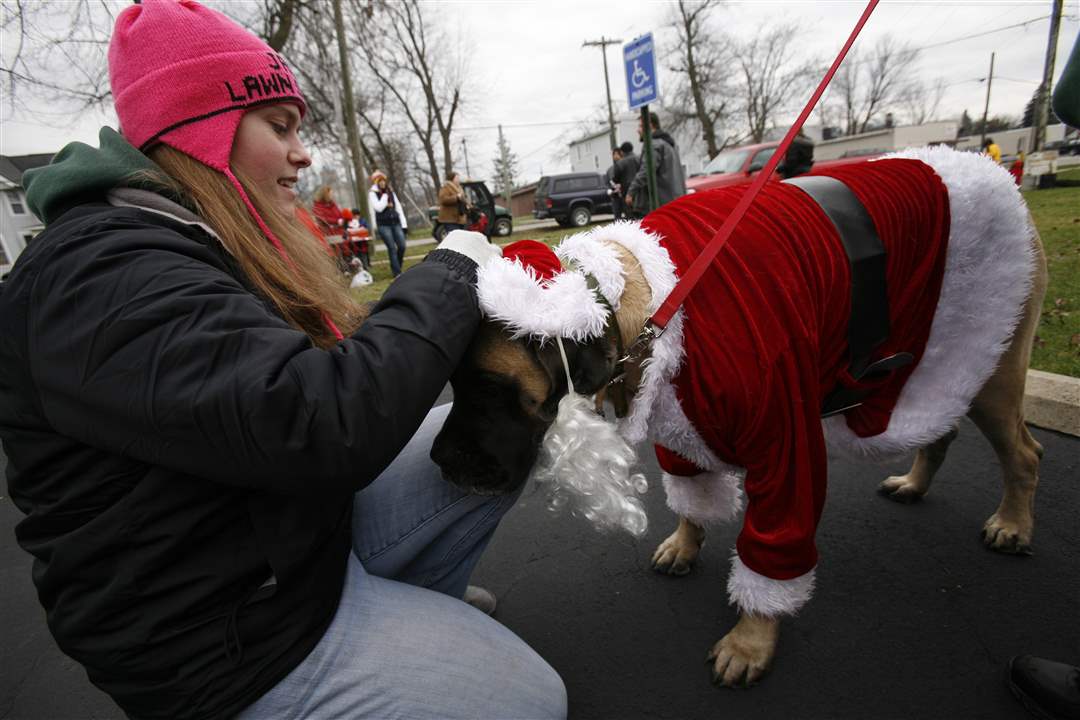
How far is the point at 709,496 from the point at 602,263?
1112 millimetres

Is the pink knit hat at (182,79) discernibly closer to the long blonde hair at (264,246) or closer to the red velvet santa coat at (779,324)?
the long blonde hair at (264,246)

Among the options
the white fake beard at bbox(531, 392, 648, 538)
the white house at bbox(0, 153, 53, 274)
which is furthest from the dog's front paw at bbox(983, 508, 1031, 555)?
the white house at bbox(0, 153, 53, 274)

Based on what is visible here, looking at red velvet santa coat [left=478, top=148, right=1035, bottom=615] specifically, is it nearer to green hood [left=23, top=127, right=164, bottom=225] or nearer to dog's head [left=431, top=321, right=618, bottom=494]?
dog's head [left=431, top=321, right=618, bottom=494]

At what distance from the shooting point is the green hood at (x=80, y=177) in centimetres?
109

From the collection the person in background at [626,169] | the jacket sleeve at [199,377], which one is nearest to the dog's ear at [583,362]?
the jacket sleeve at [199,377]

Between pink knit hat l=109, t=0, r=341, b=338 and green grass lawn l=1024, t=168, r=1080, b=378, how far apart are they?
11.4 ft

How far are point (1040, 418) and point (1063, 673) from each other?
6.51 feet

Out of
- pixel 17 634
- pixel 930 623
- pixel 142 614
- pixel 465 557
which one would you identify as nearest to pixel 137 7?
pixel 142 614

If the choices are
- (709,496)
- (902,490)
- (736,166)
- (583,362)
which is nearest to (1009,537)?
(902,490)

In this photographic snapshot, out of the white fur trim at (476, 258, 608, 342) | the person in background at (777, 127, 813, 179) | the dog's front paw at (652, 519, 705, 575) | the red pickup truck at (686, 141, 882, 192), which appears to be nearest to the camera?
the white fur trim at (476, 258, 608, 342)

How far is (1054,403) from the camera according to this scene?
114 inches

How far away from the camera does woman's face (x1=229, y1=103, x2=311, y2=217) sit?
144 centimetres

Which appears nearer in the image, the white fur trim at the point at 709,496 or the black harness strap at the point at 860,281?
the black harness strap at the point at 860,281

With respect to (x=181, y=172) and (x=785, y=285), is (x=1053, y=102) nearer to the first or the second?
(x=785, y=285)
